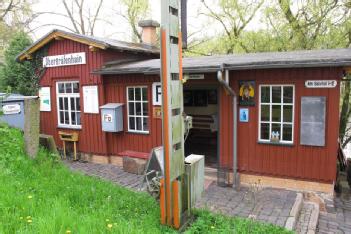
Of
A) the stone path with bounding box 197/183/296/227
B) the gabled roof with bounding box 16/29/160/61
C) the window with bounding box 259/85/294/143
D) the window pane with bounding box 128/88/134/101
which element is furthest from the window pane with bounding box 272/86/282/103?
the gabled roof with bounding box 16/29/160/61

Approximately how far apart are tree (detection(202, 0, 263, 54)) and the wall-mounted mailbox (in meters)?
10.2

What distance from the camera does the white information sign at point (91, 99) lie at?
10.4 m

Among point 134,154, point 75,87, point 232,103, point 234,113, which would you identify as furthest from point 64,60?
point 234,113

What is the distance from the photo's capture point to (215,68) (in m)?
7.52

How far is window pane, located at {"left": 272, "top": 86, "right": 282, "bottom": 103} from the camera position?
7486mm

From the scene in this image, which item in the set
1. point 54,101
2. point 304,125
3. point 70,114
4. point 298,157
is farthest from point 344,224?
point 54,101

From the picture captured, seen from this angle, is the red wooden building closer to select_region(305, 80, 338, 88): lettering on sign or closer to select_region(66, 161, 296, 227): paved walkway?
select_region(305, 80, 338, 88): lettering on sign

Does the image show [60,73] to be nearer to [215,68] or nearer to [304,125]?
[215,68]

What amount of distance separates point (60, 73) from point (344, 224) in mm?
9413

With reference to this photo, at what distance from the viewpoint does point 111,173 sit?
9.32 meters

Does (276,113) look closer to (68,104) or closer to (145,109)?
(145,109)

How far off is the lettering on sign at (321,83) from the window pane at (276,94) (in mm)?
614

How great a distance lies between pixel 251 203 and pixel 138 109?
177 inches

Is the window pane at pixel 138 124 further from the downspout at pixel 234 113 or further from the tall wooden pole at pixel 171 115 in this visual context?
the tall wooden pole at pixel 171 115
